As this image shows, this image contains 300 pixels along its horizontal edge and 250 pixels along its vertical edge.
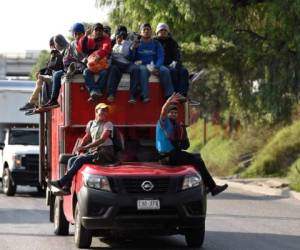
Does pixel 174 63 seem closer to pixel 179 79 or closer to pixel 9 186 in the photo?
pixel 179 79

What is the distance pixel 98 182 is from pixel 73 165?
2.53 ft

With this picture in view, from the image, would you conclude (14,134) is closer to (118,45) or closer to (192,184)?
(118,45)

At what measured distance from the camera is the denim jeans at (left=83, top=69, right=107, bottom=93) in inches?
585

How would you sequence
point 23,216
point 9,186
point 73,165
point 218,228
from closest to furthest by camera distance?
point 73,165 < point 218,228 < point 23,216 < point 9,186

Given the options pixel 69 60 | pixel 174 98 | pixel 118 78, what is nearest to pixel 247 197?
pixel 69 60

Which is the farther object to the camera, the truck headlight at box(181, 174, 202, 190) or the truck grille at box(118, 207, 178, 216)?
the truck headlight at box(181, 174, 202, 190)

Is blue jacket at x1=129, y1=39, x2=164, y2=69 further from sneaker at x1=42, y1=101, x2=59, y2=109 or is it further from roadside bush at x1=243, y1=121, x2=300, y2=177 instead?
roadside bush at x1=243, y1=121, x2=300, y2=177

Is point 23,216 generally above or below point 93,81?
below

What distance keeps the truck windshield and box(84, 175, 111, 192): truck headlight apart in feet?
46.3

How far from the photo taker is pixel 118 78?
15.0 m

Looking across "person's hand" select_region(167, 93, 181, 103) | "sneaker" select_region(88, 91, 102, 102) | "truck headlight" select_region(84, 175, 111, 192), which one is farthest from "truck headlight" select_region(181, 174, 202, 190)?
"sneaker" select_region(88, 91, 102, 102)

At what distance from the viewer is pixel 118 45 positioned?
624 inches

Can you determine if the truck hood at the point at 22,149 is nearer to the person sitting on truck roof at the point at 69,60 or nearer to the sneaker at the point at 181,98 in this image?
the person sitting on truck roof at the point at 69,60

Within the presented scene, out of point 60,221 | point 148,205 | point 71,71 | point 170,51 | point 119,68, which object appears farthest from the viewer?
point 170,51
